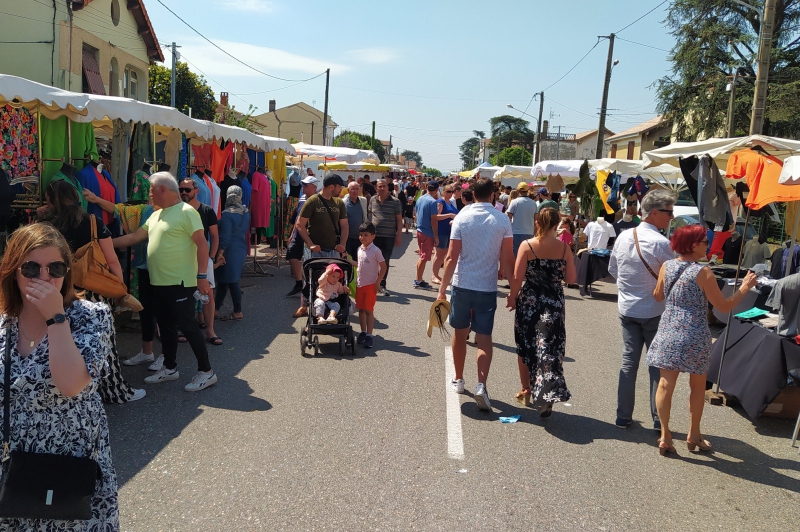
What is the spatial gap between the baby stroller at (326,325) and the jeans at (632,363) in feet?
9.97

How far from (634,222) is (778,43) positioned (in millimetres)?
25329

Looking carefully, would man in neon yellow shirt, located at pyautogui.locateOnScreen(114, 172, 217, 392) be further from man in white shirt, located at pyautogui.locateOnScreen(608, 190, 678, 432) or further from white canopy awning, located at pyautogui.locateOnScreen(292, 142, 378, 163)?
white canopy awning, located at pyautogui.locateOnScreen(292, 142, 378, 163)

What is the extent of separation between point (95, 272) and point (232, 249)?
3.37 m

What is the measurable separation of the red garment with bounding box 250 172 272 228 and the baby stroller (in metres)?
4.68

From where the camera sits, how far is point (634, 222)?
12844 millimetres

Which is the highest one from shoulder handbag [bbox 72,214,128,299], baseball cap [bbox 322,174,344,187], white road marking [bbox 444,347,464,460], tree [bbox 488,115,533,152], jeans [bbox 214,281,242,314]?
tree [bbox 488,115,533,152]

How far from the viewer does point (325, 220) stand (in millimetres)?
8695

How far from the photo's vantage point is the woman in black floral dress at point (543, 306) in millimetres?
5496

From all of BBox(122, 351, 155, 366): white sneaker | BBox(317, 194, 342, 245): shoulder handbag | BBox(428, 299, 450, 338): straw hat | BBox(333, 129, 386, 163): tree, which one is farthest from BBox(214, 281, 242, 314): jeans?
BBox(333, 129, 386, 163): tree

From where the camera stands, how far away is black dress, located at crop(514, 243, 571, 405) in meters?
5.47

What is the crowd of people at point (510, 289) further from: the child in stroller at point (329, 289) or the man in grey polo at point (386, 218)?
the man in grey polo at point (386, 218)

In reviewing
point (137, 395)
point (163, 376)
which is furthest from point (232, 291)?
point (137, 395)

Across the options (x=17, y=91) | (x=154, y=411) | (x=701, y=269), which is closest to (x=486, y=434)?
(x=701, y=269)

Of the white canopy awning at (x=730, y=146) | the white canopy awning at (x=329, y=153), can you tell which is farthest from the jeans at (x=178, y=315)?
the white canopy awning at (x=329, y=153)
